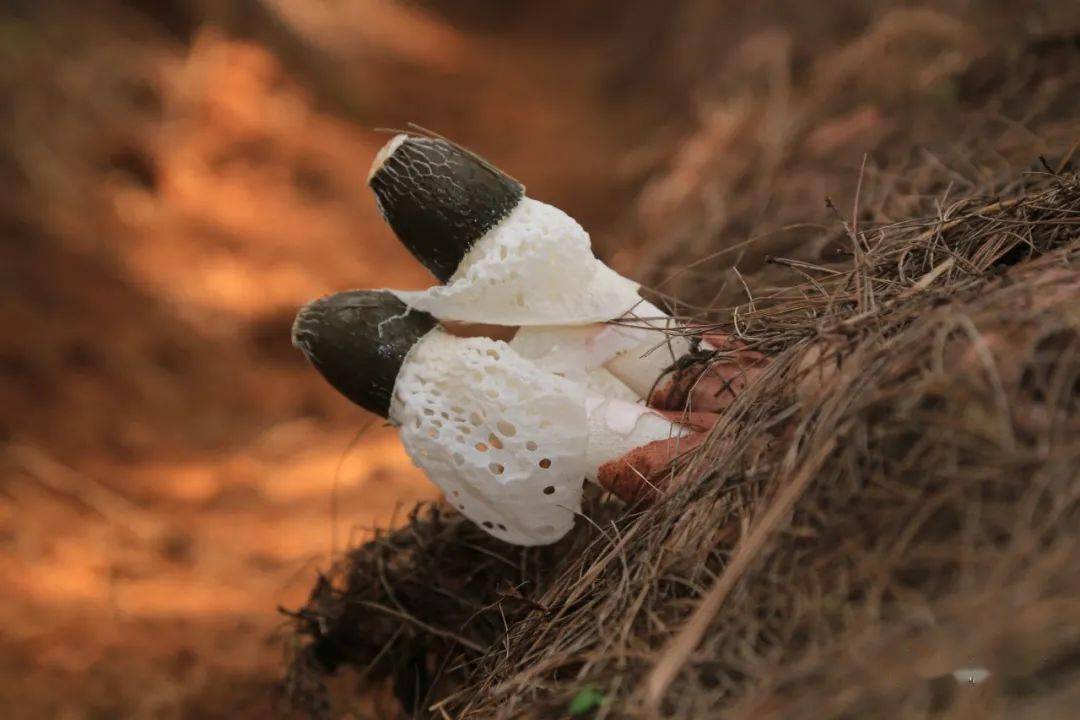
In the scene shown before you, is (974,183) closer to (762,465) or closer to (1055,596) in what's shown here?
(762,465)

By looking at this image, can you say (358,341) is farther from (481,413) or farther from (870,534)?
(870,534)

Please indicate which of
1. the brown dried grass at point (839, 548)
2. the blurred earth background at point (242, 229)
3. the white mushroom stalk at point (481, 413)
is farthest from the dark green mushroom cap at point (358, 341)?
the blurred earth background at point (242, 229)

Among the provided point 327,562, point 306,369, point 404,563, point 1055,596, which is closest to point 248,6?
point 306,369

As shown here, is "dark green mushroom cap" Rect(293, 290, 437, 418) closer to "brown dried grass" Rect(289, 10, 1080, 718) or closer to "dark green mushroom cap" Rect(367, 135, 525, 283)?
"dark green mushroom cap" Rect(367, 135, 525, 283)

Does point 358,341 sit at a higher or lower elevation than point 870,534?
higher

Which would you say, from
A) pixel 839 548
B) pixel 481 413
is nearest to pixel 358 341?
pixel 481 413

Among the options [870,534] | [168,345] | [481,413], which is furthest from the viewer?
[168,345]

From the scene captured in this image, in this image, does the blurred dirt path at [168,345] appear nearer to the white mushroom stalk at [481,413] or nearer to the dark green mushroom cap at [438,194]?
the white mushroom stalk at [481,413]
